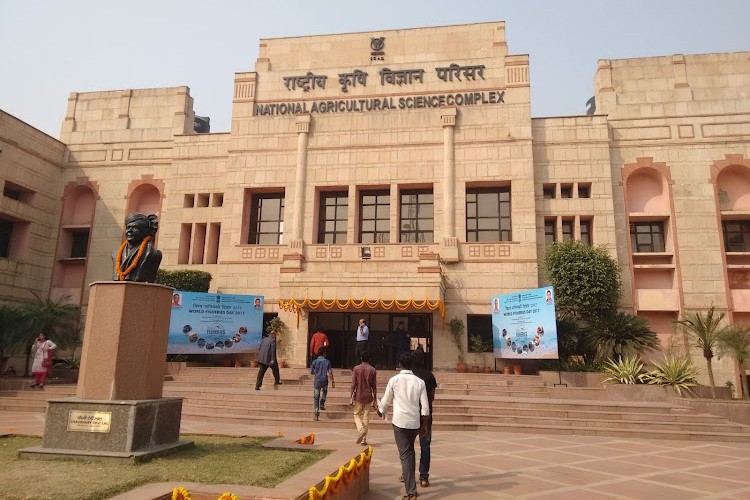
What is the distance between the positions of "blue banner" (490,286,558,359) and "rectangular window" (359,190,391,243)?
5790 mm

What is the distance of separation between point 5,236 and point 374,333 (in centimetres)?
A: 1771

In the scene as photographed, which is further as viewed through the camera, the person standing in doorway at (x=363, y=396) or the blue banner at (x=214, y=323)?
the blue banner at (x=214, y=323)

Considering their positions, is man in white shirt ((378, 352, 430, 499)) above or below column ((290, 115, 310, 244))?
below

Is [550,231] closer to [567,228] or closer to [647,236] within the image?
[567,228]

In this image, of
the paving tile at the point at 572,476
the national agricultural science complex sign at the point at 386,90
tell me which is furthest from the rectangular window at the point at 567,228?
the paving tile at the point at 572,476

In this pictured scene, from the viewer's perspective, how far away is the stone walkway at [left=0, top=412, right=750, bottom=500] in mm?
6586

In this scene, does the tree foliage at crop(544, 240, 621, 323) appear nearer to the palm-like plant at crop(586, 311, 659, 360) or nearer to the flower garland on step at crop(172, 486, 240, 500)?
the palm-like plant at crop(586, 311, 659, 360)

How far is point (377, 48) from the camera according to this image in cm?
2395

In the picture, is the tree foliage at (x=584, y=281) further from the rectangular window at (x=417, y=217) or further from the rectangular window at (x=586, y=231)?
the rectangular window at (x=417, y=217)

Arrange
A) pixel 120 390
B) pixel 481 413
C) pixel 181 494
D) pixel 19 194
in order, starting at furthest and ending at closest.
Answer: pixel 19 194 < pixel 481 413 < pixel 120 390 < pixel 181 494

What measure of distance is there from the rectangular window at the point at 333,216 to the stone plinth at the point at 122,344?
15.5 metres

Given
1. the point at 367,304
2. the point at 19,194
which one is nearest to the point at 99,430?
the point at 367,304

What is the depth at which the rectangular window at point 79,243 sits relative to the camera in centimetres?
2550

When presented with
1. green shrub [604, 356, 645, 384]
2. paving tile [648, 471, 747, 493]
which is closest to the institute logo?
green shrub [604, 356, 645, 384]
